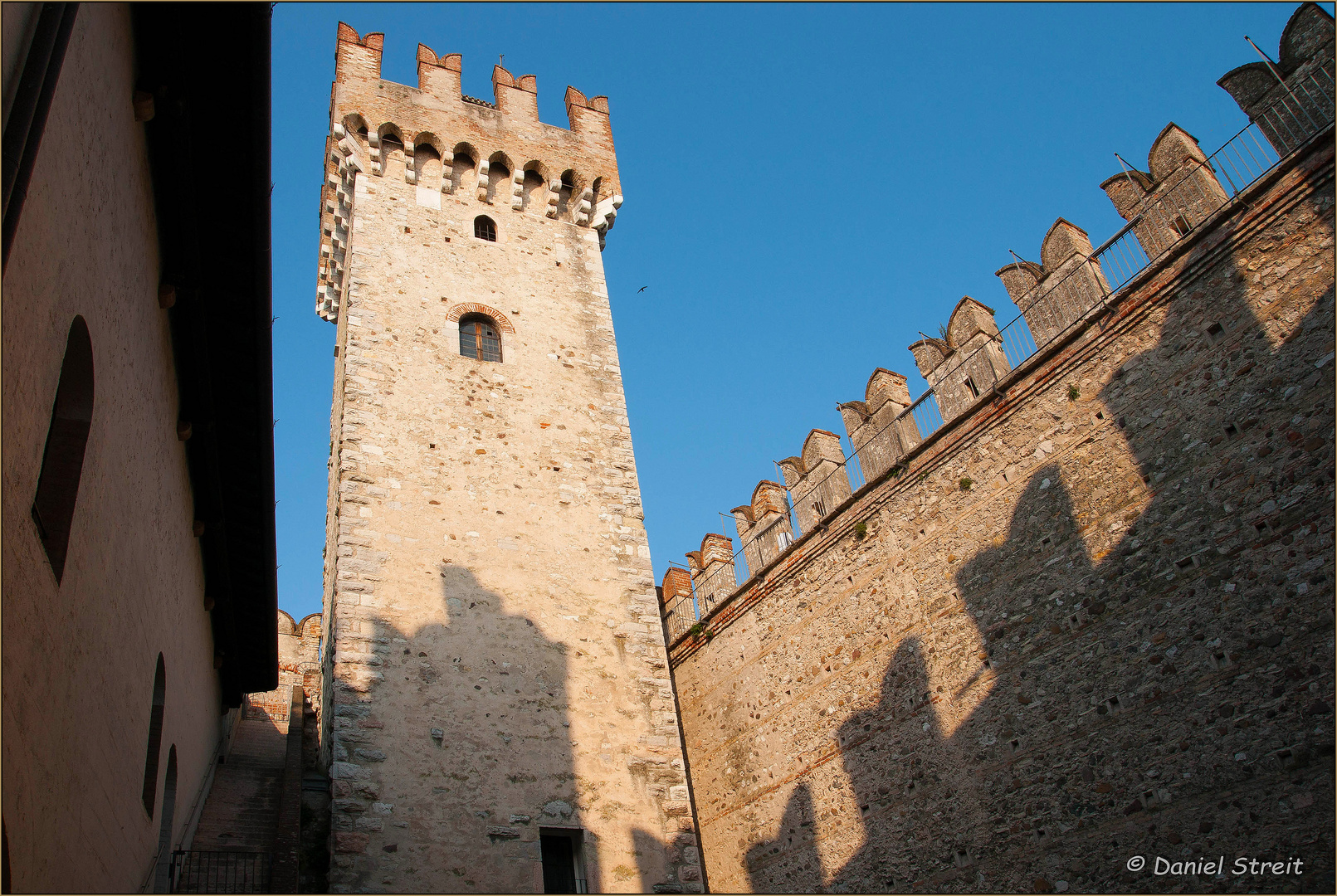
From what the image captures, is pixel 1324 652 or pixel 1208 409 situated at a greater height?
pixel 1208 409

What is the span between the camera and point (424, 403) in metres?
10.7

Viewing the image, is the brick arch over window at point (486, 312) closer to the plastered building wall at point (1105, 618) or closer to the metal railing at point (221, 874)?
the plastered building wall at point (1105, 618)

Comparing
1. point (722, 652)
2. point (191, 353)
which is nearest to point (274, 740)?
point (722, 652)

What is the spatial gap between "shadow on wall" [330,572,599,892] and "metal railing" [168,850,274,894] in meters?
1.07

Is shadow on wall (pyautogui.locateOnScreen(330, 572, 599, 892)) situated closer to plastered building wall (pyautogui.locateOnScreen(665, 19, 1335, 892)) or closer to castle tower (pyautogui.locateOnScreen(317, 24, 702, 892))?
castle tower (pyautogui.locateOnScreen(317, 24, 702, 892))

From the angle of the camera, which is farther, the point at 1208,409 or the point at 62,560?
the point at 1208,409

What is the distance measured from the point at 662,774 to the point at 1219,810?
15.3 feet

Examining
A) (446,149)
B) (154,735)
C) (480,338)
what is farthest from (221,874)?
(446,149)

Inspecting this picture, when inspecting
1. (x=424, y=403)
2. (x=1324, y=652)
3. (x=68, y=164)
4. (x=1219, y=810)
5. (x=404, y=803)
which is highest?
(x=424, y=403)

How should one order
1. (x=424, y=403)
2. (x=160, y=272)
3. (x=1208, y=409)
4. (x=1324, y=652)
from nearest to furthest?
(x=160, y=272), (x=1324, y=652), (x=1208, y=409), (x=424, y=403)

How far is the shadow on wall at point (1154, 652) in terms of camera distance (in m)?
6.86

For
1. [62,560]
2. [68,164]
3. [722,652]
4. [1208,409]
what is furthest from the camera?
[722,652]

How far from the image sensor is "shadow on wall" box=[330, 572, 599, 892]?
26.1ft

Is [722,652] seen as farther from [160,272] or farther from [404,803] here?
[160,272]
